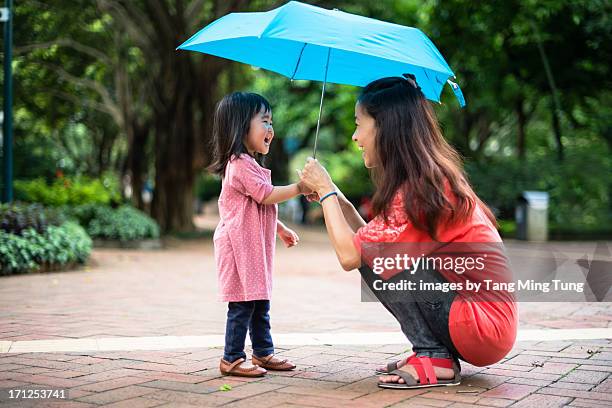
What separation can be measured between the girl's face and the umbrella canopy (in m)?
0.42

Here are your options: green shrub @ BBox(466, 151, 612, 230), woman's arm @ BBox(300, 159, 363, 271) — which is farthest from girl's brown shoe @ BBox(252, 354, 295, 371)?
green shrub @ BBox(466, 151, 612, 230)

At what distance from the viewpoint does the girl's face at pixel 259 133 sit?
4160 millimetres

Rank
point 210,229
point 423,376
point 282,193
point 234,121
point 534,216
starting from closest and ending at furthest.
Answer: point 423,376 < point 282,193 < point 234,121 < point 534,216 < point 210,229

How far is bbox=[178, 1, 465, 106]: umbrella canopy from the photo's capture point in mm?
3723

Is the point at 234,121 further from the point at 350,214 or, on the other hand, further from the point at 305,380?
the point at 305,380

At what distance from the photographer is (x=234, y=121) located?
13.6 ft

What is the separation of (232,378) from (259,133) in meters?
1.32

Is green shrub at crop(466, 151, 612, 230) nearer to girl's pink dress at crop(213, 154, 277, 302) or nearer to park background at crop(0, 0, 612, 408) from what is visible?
park background at crop(0, 0, 612, 408)

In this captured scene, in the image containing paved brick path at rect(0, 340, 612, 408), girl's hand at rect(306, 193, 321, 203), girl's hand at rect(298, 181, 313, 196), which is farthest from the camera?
girl's hand at rect(306, 193, 321, 203)

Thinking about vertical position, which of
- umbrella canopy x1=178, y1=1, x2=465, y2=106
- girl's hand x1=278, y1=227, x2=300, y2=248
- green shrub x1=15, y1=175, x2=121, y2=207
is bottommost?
green shrub x1=15, y1=175, x2=121, y2=207

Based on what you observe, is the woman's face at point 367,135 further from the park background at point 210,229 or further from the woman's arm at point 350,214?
the park background at point 210,229

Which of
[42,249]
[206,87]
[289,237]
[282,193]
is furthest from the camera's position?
[206,87]

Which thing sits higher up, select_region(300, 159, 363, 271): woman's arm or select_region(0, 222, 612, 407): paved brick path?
select_region(300, 159, 363, 271): woman's arm

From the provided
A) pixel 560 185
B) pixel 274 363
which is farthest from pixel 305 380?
pixel 560 185
